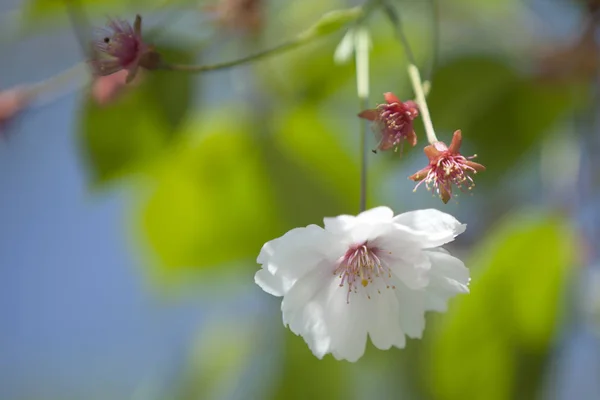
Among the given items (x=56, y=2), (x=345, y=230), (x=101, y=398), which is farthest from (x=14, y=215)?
(x=345, y=230)

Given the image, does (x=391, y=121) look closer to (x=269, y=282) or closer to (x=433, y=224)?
(x=433, y=224)

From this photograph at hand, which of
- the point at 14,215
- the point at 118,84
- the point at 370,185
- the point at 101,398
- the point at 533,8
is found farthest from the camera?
the point at 14,215

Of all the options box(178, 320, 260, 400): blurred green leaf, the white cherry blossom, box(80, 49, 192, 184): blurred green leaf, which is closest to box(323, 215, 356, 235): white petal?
the white cherry blossom

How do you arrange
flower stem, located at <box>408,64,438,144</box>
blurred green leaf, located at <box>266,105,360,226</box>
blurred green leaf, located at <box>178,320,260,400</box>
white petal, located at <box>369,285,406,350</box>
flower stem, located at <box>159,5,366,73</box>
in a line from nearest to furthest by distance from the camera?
flower stem, located at <box>408,64,438,144</box>
flower stem, located at <box>159,5,366,73</box>
white petal, located at <box>369,285,406,350</box>
blurred green leaf, located at <box>266,105,360,226</box>
blurred green leaf, located at <box>178,320,260,400</box>

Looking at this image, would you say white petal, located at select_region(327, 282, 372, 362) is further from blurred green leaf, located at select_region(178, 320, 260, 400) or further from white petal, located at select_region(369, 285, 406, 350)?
blurred green leaf, located at select_region(178, 320, 260, 400)

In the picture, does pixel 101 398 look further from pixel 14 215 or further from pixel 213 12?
pixel 213 12
